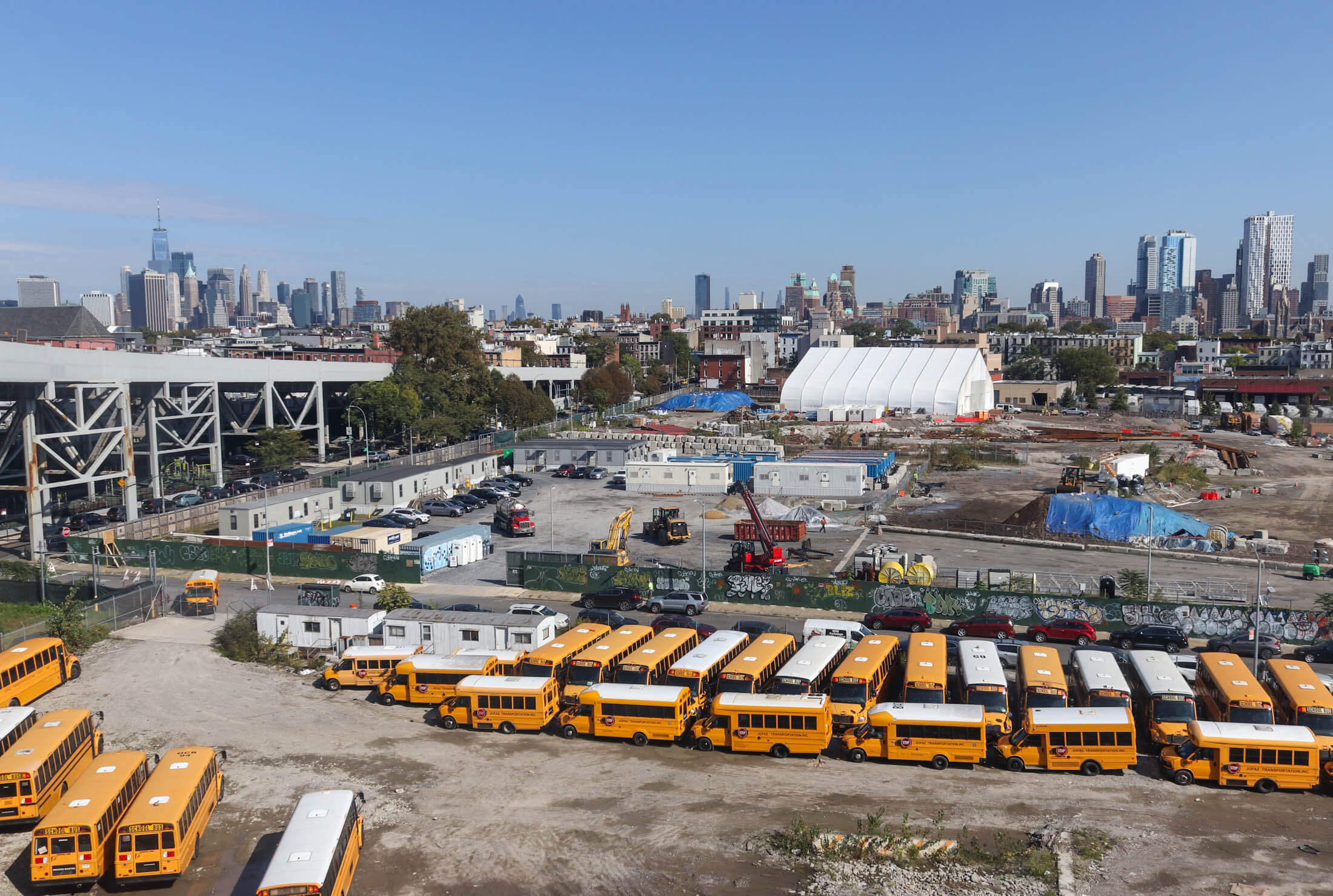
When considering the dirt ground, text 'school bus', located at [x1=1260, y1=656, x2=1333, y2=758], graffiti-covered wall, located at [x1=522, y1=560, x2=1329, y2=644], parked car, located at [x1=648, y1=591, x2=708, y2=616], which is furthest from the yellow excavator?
text 'school bus', located at [x1=1260, y1=656, x2=1333, y2=758]

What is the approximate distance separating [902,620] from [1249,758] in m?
12.3

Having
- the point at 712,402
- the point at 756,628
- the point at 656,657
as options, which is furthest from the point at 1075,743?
the point at 712,402

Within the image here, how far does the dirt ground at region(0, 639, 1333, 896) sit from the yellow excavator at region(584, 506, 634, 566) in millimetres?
13491

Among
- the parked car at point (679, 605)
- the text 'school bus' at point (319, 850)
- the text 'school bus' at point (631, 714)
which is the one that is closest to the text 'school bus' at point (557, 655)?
the text 'school bus' at point (631, 714)

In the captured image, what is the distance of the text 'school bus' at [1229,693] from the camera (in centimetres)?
2012

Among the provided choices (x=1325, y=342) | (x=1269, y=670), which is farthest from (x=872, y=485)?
(x=1325, y=342)

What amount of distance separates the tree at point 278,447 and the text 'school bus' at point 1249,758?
185ft

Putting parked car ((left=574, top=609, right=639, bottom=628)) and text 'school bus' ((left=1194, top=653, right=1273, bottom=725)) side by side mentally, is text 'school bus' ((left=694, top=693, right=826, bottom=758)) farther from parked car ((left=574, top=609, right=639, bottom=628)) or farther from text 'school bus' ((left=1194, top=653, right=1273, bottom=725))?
parked car ((left=574, top=609, right=639, bottom=628))

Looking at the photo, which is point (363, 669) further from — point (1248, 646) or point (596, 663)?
point (1248, 646)

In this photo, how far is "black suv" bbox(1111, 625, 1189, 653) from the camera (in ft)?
92.4

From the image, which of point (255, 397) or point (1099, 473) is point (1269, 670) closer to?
point (1099, 473)

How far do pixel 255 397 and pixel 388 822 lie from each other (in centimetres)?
6739

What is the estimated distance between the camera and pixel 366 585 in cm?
3534

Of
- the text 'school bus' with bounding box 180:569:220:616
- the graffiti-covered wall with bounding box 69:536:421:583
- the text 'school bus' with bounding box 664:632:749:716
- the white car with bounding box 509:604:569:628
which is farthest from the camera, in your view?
the graffiti-covered wall with bounding box 69:536:421:583
